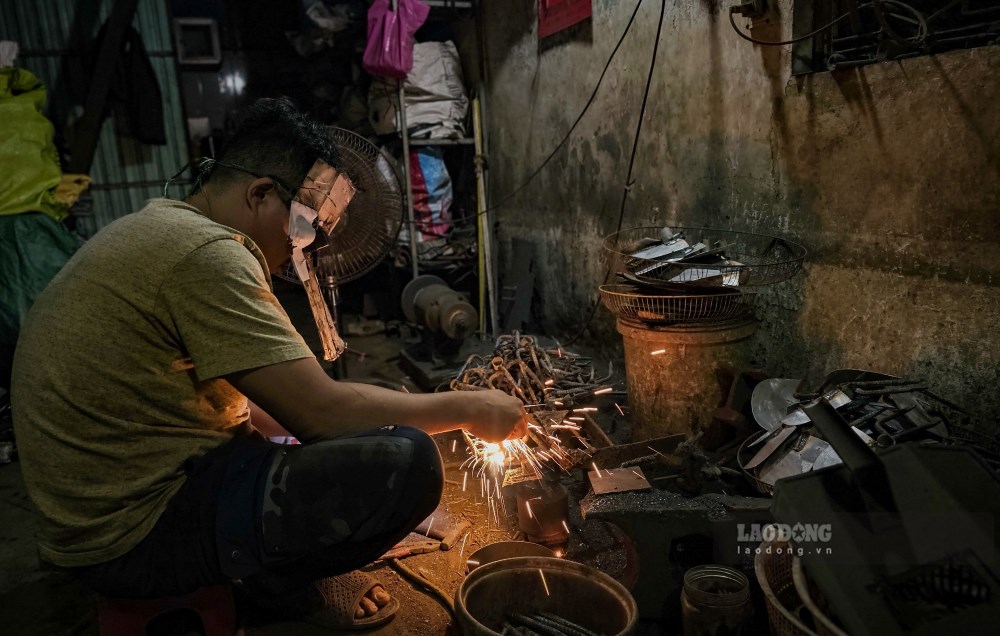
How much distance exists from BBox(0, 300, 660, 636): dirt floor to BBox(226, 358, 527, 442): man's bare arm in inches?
35.2

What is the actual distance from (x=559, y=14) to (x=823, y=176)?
3.48 m

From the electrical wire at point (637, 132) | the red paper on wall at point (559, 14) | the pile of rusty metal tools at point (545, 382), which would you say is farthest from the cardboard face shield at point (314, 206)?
the red paper on wall at point (559, 14)

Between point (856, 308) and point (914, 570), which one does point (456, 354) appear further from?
point (914, 570)

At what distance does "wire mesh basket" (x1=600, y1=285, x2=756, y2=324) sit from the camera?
3305mm

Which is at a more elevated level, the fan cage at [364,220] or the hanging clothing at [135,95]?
the hanging clothing at [135,95]

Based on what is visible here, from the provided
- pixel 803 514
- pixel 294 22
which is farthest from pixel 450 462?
pixel 294 22

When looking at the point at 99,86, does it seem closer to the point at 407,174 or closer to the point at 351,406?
the point at 407,174

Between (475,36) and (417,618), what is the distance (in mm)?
6856

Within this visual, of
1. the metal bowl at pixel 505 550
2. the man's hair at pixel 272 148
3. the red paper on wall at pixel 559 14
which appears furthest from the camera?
A: the red paper on wall at pixel 559 14

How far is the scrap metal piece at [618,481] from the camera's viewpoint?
2676 millimetres

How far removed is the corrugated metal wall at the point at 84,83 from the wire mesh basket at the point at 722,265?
6.09 meters

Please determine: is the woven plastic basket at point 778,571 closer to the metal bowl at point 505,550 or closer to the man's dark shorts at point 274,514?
the metal bowl at point 505,550

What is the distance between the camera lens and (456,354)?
5922mm

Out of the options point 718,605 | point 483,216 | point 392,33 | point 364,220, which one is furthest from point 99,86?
point 718,605
